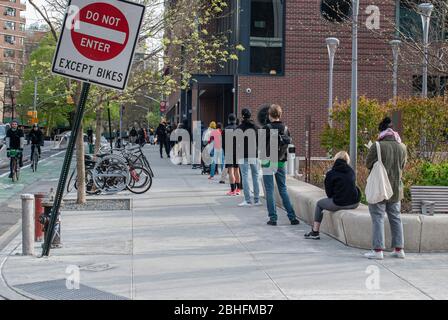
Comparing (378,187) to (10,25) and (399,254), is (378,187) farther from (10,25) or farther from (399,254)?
(10,25)

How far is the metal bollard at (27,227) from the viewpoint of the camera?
32.0ft

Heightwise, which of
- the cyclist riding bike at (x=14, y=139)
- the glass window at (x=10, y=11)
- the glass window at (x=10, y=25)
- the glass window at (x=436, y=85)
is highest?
the glass window at (x=10, y=11)

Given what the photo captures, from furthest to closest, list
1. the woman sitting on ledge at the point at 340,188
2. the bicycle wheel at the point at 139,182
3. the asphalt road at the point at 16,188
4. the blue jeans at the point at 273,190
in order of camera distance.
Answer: the bicycle wheel at the point at 139,182 → the asphalt road at the point at 16,188 → the blue jeans at the point at 273,190 → the woman sitting on ledge at the point at 340,188

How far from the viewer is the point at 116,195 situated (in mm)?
17422

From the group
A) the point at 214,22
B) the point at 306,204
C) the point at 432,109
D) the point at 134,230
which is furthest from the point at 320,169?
the point at 214,22

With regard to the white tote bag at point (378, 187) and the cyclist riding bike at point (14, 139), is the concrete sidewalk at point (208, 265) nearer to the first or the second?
the white tote bag at point (378, 187)

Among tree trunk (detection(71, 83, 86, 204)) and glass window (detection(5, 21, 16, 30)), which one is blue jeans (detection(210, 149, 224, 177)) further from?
glass window (detection(5, 21, 16, 30))

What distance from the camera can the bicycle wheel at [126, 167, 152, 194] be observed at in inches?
704

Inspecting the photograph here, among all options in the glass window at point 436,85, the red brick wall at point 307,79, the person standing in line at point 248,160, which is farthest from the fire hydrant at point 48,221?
the red brick wall at point 307,79

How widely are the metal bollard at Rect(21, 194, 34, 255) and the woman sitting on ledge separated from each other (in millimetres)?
3903

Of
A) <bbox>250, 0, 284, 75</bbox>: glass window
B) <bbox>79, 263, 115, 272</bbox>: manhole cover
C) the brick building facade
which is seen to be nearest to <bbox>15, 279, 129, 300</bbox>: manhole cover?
<bbox>79, 263, 115, 272</bbox>: manhole cover

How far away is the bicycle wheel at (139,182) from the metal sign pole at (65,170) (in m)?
8.15
